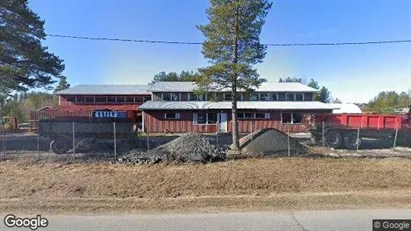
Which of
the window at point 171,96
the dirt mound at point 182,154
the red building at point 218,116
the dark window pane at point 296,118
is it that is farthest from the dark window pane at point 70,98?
the dirt mound at point 182,154

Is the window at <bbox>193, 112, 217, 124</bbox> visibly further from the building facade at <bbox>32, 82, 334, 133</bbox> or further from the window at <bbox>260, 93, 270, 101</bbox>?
the window at <bbox>260, 93, 270, 101</bbox>

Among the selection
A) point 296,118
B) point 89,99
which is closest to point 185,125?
point 296,118

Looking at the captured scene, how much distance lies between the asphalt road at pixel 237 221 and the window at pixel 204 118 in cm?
2538

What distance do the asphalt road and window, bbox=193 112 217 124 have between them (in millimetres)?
25377

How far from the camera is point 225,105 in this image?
31.4 metres

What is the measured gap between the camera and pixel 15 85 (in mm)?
21781

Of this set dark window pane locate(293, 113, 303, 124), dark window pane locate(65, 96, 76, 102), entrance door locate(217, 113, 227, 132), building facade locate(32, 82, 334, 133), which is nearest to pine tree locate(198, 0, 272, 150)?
building facade locate(32, 82, 334, 133)

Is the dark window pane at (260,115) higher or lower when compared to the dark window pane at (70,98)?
lower

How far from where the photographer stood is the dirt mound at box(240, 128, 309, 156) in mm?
13375

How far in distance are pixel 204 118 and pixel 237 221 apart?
85.3ft

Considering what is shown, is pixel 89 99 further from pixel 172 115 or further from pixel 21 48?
pixel 21 48

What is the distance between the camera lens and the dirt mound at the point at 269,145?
43.9 feet

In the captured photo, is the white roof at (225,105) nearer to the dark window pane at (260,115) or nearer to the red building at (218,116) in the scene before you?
the red building at (218,116)

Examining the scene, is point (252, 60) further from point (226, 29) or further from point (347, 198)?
point (347, 198)
